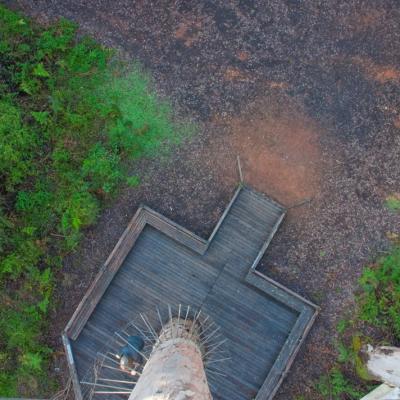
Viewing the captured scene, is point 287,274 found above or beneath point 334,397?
above

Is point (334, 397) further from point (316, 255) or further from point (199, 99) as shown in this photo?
point (199, 99)

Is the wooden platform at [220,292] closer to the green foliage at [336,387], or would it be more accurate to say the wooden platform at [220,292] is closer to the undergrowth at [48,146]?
the green foliage at [336,387]

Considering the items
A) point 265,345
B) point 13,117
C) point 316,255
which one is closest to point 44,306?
point 13,117

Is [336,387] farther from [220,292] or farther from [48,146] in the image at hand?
[48,146]

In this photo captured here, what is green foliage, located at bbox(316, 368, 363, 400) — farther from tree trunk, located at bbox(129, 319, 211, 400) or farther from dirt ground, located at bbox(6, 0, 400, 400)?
tree trunk, located at bbox(129, 319, 211, 400)

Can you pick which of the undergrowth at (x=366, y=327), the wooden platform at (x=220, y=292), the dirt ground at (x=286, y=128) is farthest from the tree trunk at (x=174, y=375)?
the undergrowth at (x=366, y=327)

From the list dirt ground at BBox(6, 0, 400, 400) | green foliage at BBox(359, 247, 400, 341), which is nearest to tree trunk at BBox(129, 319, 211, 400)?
dirt ground at BBox(6, 0, 400, 400)
